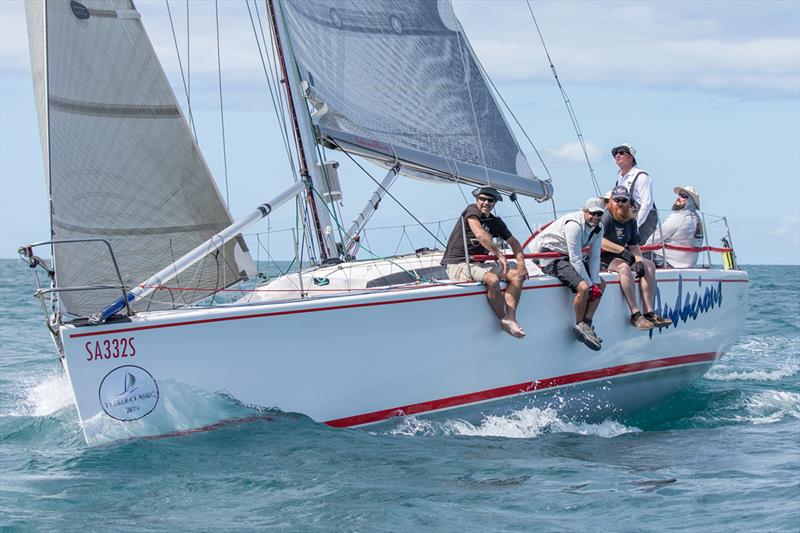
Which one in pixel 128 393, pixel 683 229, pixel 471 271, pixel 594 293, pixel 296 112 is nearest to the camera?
pixel 128 393

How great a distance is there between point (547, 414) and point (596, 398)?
79 centimetres

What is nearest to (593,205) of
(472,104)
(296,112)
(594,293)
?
(594,293)

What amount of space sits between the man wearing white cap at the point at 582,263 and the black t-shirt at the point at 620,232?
33cm

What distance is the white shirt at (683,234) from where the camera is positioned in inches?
398

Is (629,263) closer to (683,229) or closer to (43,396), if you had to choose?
(683,229)

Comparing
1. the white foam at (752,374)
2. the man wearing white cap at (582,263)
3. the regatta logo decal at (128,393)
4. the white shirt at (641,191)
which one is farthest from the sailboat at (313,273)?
the white foam at (752,374)

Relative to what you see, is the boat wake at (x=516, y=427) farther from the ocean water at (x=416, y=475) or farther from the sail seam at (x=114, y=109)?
the sail seam at (x=114, y=109)

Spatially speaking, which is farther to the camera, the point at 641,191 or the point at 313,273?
the point at 641,191

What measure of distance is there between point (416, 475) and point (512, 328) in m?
→ 1.90

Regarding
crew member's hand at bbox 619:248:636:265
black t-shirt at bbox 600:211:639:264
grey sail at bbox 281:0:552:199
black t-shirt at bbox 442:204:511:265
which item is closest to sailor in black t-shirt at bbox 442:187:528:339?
black t-shirt at bbox 442:204:511:265

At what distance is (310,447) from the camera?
6840 millimetres

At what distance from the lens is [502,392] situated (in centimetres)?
816

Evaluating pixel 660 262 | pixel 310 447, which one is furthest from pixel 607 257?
pixel 310 447

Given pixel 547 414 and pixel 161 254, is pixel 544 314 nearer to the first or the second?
pixel 547 414
